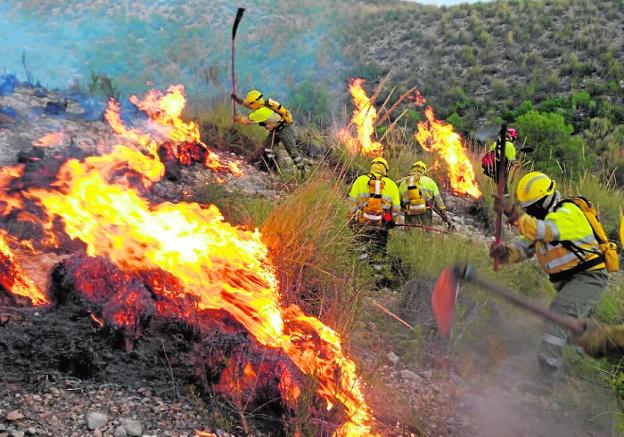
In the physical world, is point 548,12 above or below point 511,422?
above

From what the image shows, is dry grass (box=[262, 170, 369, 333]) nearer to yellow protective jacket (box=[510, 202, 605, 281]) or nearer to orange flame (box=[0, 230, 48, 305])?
yellow protective jacket (box=[510, 202, 605, 281])

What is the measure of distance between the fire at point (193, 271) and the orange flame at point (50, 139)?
131 inches

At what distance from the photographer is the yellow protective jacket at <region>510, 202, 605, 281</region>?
13.2 feet

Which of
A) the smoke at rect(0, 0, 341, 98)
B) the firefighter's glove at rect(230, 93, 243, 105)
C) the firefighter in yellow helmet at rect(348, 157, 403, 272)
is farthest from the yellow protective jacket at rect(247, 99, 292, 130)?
the smoke at rect(0, 0, 341, 98)

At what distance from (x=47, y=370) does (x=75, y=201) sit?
5.06 feet

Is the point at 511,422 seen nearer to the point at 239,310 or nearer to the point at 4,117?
the point at 239,310

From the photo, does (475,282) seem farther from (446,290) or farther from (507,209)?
(507,209)

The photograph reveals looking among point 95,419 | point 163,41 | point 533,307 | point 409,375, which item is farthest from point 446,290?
point 163,41

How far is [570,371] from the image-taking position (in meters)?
4.67

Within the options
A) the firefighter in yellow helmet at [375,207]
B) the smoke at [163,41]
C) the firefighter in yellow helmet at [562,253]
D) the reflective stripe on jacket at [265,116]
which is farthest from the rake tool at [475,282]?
the smoke at [163,41]

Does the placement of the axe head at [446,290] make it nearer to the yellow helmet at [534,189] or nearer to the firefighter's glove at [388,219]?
the yellow helmet at [534,189]

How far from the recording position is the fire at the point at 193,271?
11.1ft

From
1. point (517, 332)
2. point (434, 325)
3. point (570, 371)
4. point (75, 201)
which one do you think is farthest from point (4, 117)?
point (570, 371)

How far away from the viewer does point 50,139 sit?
7.80 m
